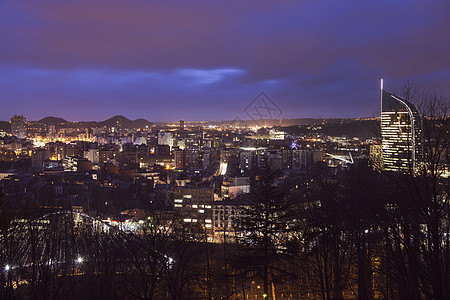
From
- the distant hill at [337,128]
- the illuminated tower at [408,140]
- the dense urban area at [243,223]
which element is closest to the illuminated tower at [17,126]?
the dense urban area at [243,223]

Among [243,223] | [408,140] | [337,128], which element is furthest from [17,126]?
[408,140]

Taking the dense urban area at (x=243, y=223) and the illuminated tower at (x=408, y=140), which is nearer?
the illuminated tower at (x=408, y=140)

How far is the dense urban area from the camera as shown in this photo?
14.9 feet

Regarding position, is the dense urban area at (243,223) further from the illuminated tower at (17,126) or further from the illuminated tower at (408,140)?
the illuminated tower at (17,126)

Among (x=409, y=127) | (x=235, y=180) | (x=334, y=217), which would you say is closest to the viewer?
(x=409, y=127)

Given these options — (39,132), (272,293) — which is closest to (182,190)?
(272,293)

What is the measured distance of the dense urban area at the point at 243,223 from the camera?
14.9 ft

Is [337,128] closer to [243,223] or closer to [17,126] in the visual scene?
[243,223]

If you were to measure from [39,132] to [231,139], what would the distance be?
4953 cm

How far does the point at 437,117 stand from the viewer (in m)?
4.20

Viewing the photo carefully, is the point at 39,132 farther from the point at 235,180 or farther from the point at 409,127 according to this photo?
the point at 409,127

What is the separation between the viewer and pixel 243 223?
6211 mm

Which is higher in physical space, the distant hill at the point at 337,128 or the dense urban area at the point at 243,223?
the distant hill at the point at 337,128

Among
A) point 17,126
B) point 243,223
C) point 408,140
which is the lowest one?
point 243,223
